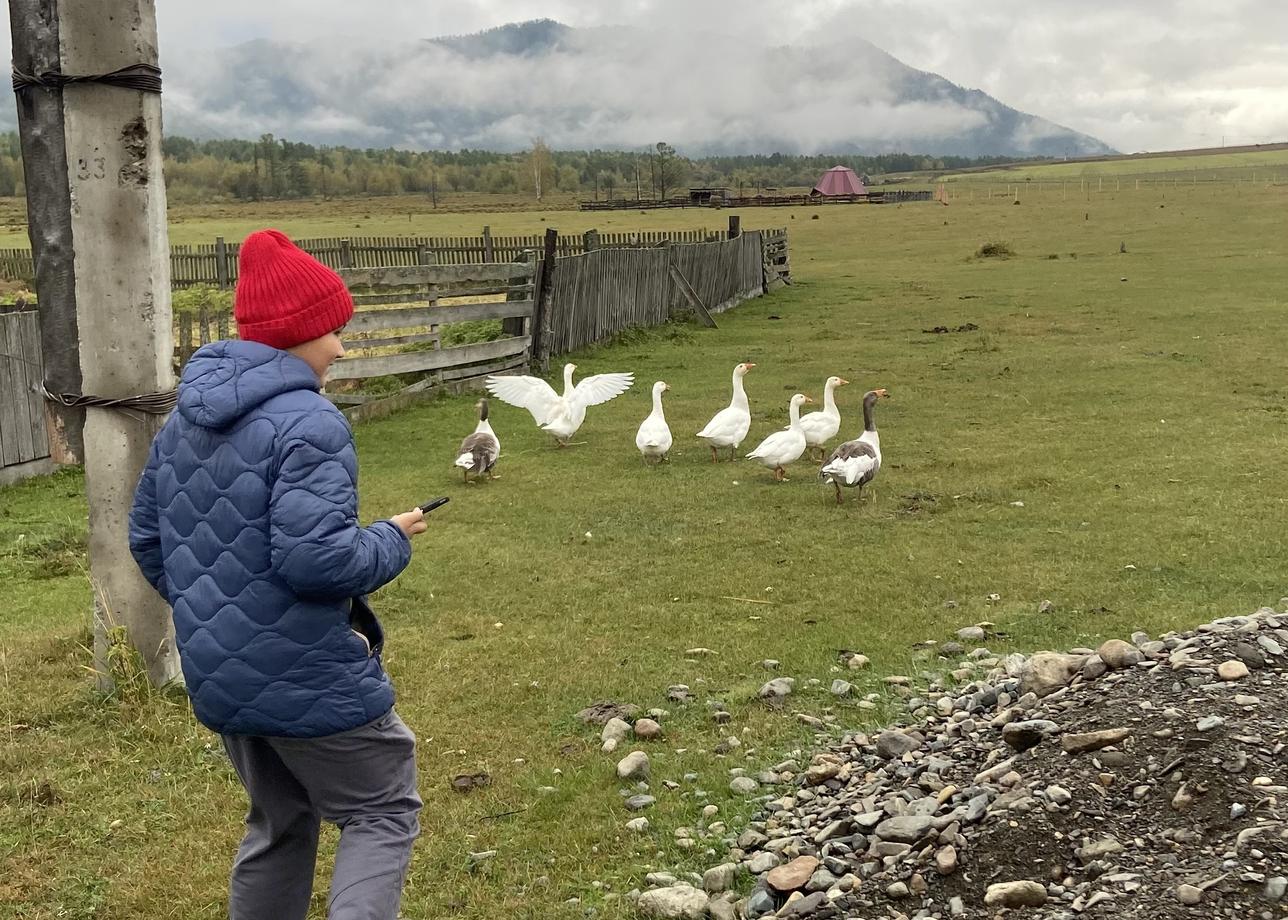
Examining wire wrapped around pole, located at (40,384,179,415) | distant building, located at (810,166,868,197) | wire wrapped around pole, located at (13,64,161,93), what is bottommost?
wire wrapped around pole, located at (40,384,179,415)

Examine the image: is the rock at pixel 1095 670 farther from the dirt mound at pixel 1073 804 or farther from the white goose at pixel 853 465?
the white goose at pixel 853 465

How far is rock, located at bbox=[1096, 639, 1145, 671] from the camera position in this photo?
17.1 ft

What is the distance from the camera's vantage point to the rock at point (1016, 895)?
12.6 feet

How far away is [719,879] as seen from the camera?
4.51 metres

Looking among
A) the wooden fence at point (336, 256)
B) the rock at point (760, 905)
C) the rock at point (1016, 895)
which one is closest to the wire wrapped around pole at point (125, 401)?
the rock at point (760, 905)

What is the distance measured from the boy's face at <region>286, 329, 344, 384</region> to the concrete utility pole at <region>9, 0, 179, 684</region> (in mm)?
2762

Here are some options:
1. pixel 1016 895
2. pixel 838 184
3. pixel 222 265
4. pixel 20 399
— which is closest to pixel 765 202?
pixel 838 184

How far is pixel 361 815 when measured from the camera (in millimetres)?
3512

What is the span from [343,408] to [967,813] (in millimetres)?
13114

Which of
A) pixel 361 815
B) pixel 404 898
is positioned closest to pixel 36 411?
pixel 404 898

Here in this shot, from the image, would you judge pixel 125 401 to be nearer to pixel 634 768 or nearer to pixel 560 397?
pixel 634 768

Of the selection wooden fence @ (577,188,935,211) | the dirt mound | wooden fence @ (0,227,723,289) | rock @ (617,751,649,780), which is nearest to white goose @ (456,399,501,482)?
rock @ (617,751,649,780)

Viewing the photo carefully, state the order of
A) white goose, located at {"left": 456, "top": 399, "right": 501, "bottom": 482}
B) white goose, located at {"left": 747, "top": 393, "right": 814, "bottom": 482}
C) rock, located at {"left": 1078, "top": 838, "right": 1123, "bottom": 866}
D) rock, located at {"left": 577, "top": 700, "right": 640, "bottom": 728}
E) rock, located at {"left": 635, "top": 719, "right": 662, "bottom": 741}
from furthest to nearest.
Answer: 1. white goose, located at {"left": 456, "top": 399, "right": 501, "bottom": 482}
2. white goose, located at {"left": 747, "top": 393, "right": 814, "bottom": 482}
3. rock, located at {"left": 577, "top": 700, "right": 640, "bottom": 728}
4. rock, located at {"left": 635, "top": 719, "right": 662, "bottom": 741}
5. rock, located at {"left": 1078, "top": 838, "right": 1123, "bottom": 866}

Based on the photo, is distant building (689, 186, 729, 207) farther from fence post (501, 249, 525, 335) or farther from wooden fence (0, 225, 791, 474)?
fence post (501, 249, 525, 335)
